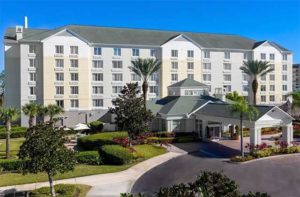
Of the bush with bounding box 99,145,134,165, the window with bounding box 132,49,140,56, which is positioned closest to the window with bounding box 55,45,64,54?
the window with bounding box 132,49,140,56

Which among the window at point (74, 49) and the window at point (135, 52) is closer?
the window at point (74, 49)

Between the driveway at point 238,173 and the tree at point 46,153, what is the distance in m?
5.23

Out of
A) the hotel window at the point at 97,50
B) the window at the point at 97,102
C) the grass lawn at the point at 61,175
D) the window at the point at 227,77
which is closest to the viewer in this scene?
the grass lawn at the point at 61,175

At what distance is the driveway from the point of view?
71.2 ft

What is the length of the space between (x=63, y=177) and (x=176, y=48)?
4293 centimetres

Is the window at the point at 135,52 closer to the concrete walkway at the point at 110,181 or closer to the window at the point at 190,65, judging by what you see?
the window at the point at 190,65

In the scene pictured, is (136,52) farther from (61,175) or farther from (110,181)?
(110,181)

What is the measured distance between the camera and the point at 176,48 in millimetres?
63062

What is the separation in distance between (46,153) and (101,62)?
40023mm

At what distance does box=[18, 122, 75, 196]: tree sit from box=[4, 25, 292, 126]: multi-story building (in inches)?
1414

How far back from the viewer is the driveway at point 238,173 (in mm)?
21703

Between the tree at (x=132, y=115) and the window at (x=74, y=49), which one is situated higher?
the window at (x=74, y=49)

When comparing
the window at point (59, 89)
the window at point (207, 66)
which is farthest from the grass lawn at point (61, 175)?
the window at point (207, 66)

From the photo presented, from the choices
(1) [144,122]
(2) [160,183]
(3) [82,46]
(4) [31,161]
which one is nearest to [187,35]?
(3) [82,46]
